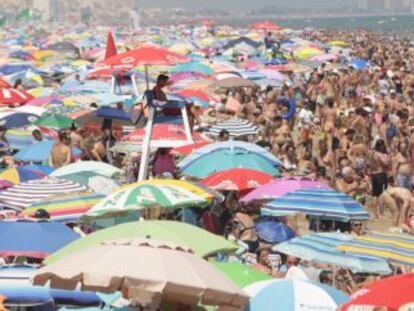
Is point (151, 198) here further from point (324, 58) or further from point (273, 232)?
point (324, 58)

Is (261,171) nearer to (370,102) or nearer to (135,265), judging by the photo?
(135,265)

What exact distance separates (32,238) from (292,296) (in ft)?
5.94

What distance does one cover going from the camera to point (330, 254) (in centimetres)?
680

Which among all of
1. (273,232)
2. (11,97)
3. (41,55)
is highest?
(273,232)

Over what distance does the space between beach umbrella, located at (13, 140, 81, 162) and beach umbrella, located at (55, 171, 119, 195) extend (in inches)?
78.6

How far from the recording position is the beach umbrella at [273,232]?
8.51 meters

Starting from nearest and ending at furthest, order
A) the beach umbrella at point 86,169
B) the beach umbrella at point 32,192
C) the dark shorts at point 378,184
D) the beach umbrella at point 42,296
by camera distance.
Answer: the beach umbrella at point 42,296
the beach umbrella at point 32,192
the beach umbrella at point 86,169
the dark shorts at point 378,184

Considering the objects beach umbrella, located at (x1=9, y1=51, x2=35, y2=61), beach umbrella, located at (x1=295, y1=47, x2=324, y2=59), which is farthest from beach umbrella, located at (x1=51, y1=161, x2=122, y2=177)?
beach umbrella, located at (x1=295, y1=47, x2=324, y2=59)

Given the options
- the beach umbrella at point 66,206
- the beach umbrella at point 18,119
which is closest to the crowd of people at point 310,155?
the beach umbrella at point 18,119

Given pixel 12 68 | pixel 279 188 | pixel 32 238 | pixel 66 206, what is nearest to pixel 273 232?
pixel 279 188

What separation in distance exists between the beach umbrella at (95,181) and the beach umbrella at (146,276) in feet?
14.0

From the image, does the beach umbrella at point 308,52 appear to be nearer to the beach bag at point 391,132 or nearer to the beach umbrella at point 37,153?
the beach bag at point 391,132

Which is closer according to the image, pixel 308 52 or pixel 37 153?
pixel 37 153

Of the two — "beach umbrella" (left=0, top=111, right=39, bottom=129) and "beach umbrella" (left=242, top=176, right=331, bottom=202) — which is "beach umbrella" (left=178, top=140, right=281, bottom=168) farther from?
"beach umbrella" (left=0, top=111, right=39, bottom=129)
